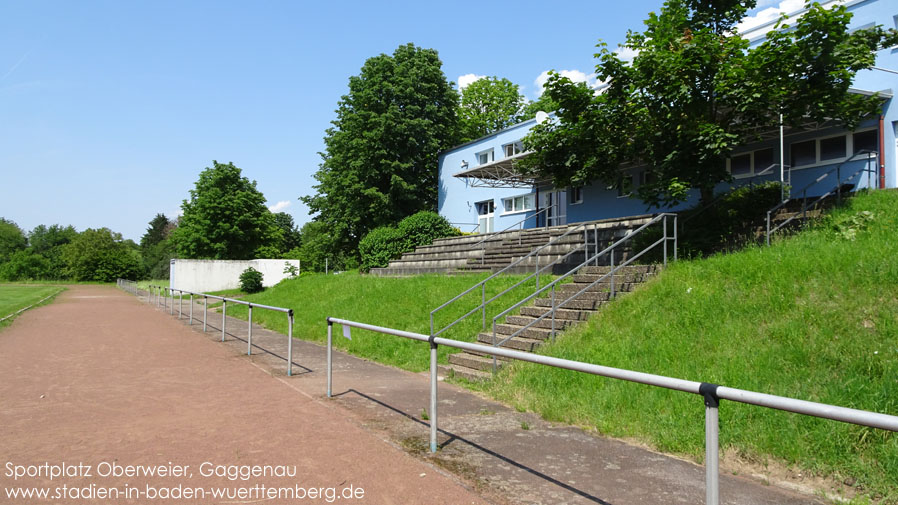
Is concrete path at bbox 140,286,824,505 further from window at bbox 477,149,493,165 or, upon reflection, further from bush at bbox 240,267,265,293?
bush at bbox 240,267,265,293

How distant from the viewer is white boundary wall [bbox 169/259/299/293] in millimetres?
40625

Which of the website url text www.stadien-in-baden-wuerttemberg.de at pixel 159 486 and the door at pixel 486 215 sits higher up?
the door at pixel 486 215

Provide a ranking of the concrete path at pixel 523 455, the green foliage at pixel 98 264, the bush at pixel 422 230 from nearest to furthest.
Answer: the concrete path at pixel 523 455
the bush at pixel 422 230
the green foliage at pixel 98 264

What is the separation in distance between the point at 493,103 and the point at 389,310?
1607 inches

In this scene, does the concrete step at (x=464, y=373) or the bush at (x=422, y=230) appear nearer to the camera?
the concrete step at (x=464, y=373)

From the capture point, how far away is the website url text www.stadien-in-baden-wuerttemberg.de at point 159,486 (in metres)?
4.26

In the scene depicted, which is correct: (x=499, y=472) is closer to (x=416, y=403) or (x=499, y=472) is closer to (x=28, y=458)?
(x=416, y=403)

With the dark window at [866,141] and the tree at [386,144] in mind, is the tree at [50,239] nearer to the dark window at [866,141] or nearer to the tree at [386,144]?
the tree at [386,144]

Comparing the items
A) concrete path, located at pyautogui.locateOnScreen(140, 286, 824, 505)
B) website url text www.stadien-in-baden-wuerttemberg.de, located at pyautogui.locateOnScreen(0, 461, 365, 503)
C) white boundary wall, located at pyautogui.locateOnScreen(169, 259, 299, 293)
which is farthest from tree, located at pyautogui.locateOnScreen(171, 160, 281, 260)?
website url text www.stadien-in-baden-wuerttemberg.de, located at pyautogui.locateOnScreen(0, 461, 365, 503)

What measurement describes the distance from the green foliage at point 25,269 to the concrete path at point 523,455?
105154 millimetres

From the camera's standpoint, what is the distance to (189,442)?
565cm

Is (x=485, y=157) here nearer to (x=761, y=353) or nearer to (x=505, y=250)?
(x=505, y=250)

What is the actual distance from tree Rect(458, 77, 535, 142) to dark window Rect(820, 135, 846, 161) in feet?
122

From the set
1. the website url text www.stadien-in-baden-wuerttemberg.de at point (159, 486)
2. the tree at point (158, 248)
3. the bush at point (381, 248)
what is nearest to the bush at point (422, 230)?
the bush at point (381, 248)
